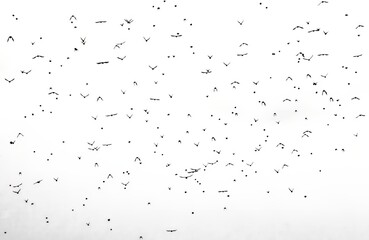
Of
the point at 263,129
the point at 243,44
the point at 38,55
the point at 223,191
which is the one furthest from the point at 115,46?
the point at 223,191

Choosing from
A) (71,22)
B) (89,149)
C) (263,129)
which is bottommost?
(89,149)

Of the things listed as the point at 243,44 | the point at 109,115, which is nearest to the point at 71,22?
the point at 109,115

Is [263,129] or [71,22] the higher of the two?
[71,22]

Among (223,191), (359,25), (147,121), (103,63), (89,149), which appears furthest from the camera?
(223,191)

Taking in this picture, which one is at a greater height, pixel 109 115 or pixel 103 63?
pixel 103 63

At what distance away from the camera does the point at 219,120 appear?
15.7 metres

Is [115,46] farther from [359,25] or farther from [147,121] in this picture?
[359,25]

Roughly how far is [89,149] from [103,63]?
3613 mm

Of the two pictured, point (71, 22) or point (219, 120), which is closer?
point (71, 22)

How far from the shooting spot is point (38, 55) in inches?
549

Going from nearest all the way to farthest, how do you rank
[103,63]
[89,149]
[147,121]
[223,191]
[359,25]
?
1. [359,25]
2. [103,63]
3. [147,121]
4. [89,149]
5. [223,191]

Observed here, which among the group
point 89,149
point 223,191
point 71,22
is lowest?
point 223,191

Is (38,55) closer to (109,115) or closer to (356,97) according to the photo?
(109,115)

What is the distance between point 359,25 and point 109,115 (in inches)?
301
